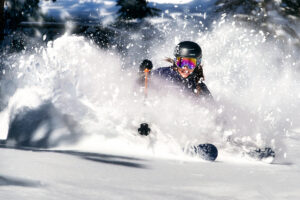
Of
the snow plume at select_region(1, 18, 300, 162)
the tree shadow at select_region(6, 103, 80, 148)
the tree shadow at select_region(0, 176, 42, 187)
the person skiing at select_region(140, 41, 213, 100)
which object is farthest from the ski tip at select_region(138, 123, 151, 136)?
the tree shadow at select_region(0, 176, 42, 187)

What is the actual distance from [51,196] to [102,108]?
3378 mm

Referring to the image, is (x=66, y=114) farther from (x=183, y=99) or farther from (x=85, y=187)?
(x=85, y=187)

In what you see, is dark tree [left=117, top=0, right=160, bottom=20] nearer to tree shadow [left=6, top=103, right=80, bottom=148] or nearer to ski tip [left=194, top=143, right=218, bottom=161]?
tree shadow [left=6, top=103, right=80, bottom=148]

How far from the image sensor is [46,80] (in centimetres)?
534

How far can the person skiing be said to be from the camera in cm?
509

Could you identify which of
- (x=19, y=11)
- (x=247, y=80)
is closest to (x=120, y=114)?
(x=247, y=80)

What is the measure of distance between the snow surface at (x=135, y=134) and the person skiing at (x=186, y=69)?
6.2 inches

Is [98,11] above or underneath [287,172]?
above

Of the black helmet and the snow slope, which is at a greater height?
the black helmet

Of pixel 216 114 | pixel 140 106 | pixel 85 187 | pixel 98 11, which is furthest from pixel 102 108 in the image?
pixel 98 11

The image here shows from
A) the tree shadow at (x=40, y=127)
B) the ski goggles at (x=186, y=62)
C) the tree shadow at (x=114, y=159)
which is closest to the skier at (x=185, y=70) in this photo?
the ski goggles at (x=186, y=62)

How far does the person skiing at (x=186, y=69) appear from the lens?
5094mm

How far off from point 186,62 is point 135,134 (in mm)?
1119

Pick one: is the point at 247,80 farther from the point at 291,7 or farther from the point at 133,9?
the point at 133,9
